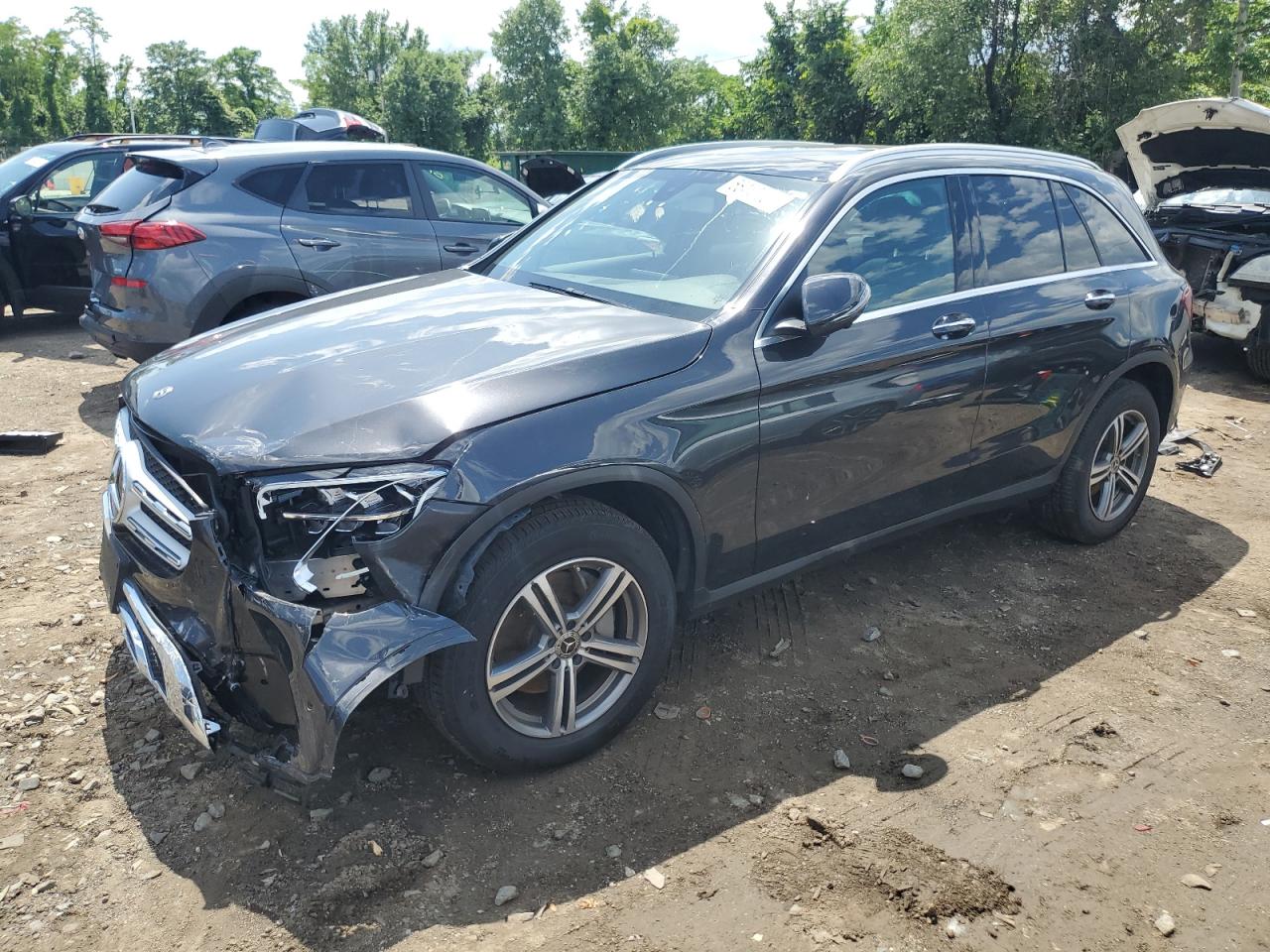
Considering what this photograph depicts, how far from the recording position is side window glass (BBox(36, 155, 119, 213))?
9080 millimetres

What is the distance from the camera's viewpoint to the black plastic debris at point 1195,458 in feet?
20.8

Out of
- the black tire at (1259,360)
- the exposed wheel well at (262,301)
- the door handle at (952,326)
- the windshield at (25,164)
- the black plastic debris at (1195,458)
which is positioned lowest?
the black plastic debris at (1195,458)

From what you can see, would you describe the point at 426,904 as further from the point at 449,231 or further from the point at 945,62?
the point at 945,62

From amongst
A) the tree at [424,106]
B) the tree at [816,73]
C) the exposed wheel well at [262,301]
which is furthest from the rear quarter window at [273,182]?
the tree at [424,106]

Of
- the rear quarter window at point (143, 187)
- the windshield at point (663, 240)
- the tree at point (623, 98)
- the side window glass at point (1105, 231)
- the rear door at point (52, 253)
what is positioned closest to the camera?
the windshield at point (663, 240)

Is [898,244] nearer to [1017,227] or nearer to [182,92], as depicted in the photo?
[1017,227]

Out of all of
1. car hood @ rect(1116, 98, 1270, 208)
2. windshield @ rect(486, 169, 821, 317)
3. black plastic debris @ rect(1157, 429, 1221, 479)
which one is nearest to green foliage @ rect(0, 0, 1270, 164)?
car hood @ rect(1116, 98, 1270, 208)

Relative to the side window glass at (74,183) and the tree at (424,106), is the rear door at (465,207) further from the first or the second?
the tree at (424,106)

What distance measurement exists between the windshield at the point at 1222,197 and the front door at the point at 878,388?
6.95 m

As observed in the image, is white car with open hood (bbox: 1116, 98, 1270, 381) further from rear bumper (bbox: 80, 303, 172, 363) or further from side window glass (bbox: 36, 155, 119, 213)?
side window glass (bbox: 36, 155, 119, 213)

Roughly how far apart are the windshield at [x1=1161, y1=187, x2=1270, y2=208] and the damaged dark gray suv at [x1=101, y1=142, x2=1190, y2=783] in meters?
5.88

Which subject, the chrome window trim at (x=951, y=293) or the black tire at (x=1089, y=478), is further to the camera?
the black tire at (x=1089, y=478)

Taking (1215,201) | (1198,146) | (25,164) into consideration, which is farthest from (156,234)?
(1215,201)

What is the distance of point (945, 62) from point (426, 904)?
23.9 metres
